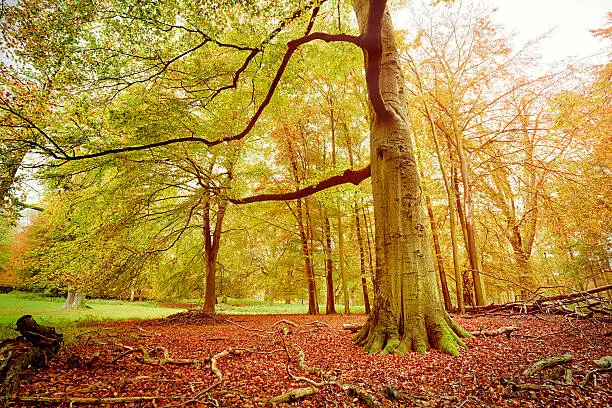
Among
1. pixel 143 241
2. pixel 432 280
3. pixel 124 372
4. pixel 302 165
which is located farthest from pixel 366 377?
pixel 302 165

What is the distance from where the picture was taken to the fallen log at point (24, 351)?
8.29 ft

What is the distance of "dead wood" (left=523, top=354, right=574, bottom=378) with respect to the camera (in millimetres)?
2872

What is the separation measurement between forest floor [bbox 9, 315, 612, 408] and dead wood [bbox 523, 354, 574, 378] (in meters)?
0.07

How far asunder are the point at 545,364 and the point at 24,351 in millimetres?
5547

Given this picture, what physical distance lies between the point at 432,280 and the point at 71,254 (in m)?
8.02

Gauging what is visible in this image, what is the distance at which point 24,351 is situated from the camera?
3.06 m

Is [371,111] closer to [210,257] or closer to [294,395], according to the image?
[294,395]

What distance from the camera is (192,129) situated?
7.03m

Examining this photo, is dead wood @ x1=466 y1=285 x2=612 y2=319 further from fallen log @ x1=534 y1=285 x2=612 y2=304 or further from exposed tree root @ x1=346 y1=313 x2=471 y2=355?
exposed tree root @ x1=346 y1=313 x2=471 y2=355

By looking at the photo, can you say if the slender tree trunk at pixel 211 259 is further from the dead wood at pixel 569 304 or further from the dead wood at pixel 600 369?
the dead wood at pixel 600 369

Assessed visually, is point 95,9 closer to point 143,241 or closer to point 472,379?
point 143,241

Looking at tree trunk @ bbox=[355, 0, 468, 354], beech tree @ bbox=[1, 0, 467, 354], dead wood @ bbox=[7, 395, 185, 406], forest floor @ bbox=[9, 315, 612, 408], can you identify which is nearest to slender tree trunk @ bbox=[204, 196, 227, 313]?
beech tree @ bbox=[1, 0, 467, 354]

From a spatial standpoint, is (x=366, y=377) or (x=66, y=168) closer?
(x=366, y=377)

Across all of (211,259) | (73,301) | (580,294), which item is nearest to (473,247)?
(580,294)
